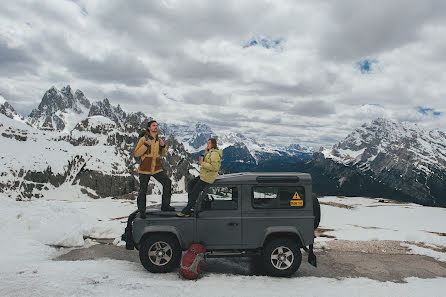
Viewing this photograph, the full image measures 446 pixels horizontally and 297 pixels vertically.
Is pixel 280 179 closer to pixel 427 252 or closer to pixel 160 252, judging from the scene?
pixel 160 252

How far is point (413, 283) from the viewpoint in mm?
7852

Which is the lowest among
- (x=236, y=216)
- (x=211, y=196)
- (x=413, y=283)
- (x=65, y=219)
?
(x=413, y=283)

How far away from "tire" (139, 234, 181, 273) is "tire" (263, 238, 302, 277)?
2607 millimetres

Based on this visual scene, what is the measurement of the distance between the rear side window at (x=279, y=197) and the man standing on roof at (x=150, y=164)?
2.77 metres

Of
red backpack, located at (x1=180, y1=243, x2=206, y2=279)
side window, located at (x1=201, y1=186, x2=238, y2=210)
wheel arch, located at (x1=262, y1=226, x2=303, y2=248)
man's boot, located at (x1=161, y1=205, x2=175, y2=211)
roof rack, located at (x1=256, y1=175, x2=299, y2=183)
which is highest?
roof rack, located at (x1=256, y1=175, x2=299, y2=183)

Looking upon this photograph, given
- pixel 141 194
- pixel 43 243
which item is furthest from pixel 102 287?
pixel 43 243

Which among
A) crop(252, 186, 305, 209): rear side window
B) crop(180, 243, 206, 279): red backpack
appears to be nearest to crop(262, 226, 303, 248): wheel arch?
crop(252, 186, 305, 209): rear side window

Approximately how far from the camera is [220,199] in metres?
8.20

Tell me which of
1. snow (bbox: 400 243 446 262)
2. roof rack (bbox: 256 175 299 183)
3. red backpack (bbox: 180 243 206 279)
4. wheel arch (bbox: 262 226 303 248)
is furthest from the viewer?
snow (bbox: 400 243 446 262)

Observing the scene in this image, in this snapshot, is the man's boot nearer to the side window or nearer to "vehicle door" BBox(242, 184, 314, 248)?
the side window

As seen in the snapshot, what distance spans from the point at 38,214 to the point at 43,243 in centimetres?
215

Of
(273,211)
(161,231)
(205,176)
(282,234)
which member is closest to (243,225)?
(273,211)

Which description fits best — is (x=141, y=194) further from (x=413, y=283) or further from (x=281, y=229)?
(x=413, y=283)

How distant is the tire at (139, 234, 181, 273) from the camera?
805 cm
